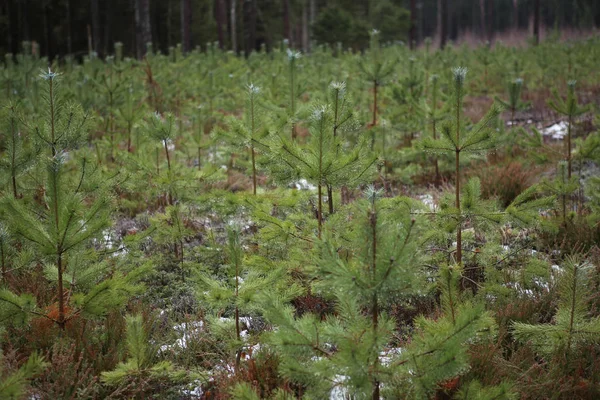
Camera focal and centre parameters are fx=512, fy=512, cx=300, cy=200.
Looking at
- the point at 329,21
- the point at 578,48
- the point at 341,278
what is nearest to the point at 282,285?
the point at 341,278

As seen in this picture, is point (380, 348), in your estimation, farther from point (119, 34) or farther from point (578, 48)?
point (119, 34)

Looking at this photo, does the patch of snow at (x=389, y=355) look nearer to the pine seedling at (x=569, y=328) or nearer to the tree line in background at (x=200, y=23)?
the pine seedling at (x=569, y=328)

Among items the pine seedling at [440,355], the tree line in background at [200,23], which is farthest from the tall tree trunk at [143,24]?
the pine seedling at [440,355]

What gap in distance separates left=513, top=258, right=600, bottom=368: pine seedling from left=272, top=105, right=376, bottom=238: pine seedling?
135 cm

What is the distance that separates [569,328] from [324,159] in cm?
171

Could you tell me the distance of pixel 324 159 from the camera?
323 cm

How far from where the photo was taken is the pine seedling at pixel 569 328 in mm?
2791

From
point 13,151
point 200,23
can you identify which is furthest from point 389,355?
point 200,23

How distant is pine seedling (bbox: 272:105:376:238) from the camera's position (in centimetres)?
316

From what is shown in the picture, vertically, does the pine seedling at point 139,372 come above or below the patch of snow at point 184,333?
above

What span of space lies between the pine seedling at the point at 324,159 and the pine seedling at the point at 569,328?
1.35 m

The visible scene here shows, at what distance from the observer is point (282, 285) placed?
3354 mm

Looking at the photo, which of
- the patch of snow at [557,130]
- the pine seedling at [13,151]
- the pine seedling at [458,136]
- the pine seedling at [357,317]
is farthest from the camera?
the patch of snow at [557,130]

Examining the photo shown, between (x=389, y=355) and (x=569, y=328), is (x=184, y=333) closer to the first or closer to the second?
(x=389, y=355)
